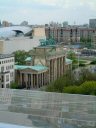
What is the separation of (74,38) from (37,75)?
29519 mm

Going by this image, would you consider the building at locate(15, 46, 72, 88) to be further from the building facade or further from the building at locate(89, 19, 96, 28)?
the building at locate(89, 19, 96, 28)

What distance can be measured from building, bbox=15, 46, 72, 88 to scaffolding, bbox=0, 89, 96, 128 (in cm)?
1299

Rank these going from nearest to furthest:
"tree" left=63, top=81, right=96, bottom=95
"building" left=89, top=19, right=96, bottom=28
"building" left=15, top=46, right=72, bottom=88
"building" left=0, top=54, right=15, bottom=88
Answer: "tree" left=63, top=81, right=96, bottom=95, "building" left=0, top=54, right=15, bottom=88, "building" left=15, top=46, right=72, bottom=88, "building" left=89, top=19, right=96, bottom=28

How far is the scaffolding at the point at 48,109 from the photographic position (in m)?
4.71

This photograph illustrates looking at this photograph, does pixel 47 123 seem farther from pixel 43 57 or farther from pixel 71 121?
pixel 43 57

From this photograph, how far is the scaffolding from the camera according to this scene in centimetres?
471

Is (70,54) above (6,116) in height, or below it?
below

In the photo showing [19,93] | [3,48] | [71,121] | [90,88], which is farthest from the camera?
[3,48]

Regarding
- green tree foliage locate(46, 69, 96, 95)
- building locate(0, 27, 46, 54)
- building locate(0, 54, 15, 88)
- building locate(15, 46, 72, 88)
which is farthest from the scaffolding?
building locate(0, 27, 46, 54)

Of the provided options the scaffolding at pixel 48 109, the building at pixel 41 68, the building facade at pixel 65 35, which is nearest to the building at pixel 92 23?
the building facade at pixel 65 35

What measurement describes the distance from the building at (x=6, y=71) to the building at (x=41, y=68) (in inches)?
16.0

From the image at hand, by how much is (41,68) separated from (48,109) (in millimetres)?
13731

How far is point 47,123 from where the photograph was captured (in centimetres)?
471

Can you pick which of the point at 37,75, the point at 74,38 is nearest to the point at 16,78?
the point at 37,75
